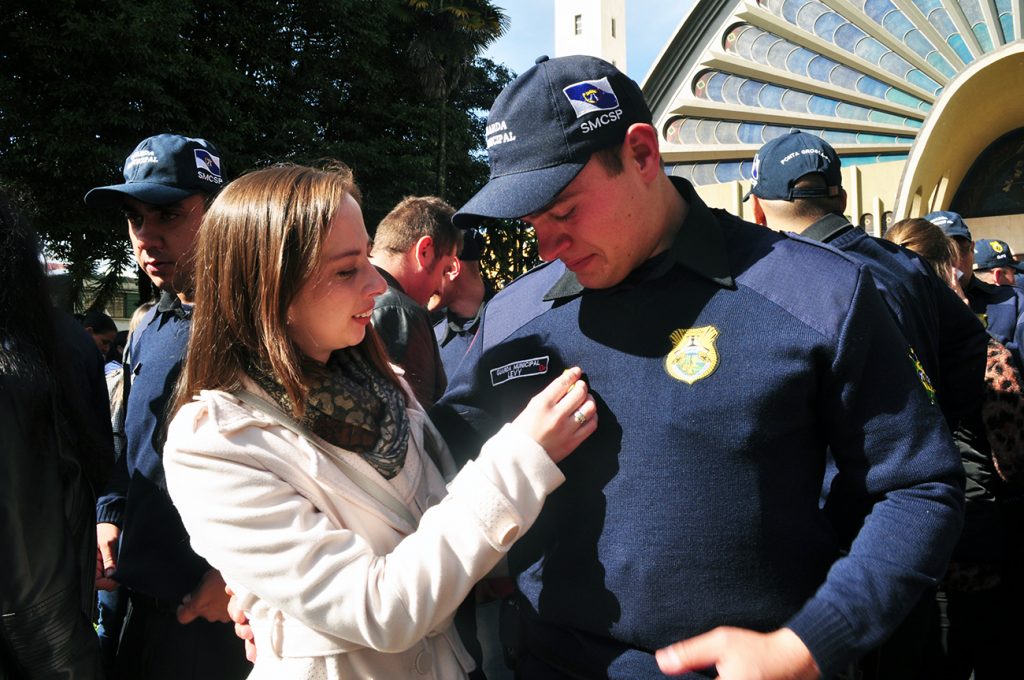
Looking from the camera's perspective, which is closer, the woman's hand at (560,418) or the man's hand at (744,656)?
the man's hand at (744,656)

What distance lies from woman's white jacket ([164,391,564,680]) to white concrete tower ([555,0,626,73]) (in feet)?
125

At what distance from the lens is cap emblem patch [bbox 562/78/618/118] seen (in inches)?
58.4

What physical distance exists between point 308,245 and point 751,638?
3.55 feet

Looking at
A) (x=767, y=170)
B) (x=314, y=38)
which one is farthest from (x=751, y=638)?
(x=314, y=38)

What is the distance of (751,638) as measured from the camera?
4.34ft

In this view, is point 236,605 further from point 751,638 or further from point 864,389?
point 864,389

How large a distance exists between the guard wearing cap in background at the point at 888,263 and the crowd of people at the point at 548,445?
0.98 meters

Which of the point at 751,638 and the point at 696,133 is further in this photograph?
the point at 696,133

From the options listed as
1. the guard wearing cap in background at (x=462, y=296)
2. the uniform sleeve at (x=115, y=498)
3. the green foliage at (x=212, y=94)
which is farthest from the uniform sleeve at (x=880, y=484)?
the green foliage at (x=212, y=94)

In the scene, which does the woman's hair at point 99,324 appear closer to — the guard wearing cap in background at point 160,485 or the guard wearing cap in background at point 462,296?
the guard wearing cap in background at point 462,296

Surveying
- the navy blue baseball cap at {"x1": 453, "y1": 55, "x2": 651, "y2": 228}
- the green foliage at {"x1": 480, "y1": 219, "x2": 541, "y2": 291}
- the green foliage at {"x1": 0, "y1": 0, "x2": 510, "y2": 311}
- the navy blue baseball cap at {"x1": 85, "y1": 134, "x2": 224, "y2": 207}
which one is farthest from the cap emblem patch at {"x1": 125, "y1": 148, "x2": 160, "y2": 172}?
the green foliage at {"x1": 480, "y1": 219, "x2": 541, "y2": 291}

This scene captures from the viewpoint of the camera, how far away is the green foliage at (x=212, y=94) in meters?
12.3

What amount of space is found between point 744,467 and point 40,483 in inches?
61.1

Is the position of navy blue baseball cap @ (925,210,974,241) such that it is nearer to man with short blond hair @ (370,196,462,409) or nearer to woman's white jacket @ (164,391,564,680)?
man with short blond hair @ (370,196,462,409)
